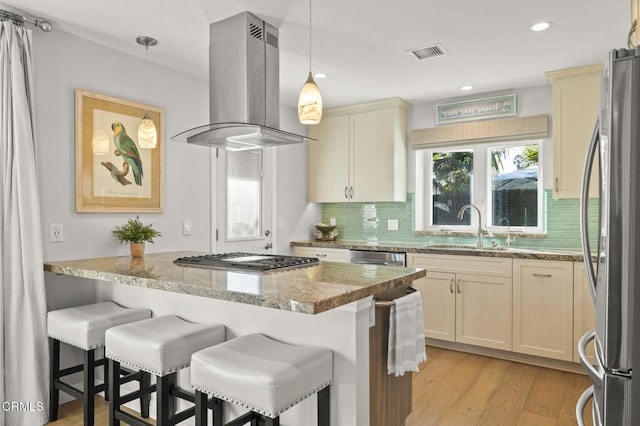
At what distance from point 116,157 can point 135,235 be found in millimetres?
591

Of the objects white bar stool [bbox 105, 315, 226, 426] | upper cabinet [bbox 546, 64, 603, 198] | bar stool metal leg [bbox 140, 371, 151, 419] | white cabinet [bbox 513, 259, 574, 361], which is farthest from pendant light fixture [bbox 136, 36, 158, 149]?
upper cabinet [bbox 546, 64, 603, 198]

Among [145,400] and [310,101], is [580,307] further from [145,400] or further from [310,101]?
[145,400]

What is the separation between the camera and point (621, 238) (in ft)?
3.93

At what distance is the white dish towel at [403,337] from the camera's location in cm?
201

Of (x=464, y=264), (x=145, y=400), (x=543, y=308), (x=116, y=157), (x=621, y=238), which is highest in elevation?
(x=116, y=157)

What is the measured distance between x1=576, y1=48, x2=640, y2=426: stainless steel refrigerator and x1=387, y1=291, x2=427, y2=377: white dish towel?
88 centimetres

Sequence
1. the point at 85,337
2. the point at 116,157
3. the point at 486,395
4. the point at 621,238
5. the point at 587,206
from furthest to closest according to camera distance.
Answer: the point at 116,157, the point at 486,395, the point at 85,337, the point at 587,206, the point at 621,238

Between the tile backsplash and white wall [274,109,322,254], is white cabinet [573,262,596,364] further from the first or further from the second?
white wall [274,109,322,254]

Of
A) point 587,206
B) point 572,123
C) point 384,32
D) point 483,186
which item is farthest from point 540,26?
point 483,186

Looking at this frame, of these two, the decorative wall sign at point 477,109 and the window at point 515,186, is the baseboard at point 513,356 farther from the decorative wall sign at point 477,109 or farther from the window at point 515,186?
the decorative wall sign at point 477,109

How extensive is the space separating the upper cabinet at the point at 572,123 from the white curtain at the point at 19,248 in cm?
382

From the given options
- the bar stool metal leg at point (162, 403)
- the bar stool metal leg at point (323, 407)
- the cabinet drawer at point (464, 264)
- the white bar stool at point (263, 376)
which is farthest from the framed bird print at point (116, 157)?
the cabinet drawer at point (464, 264)

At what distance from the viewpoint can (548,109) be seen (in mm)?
3887

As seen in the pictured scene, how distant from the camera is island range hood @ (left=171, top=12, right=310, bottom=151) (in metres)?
2.52
